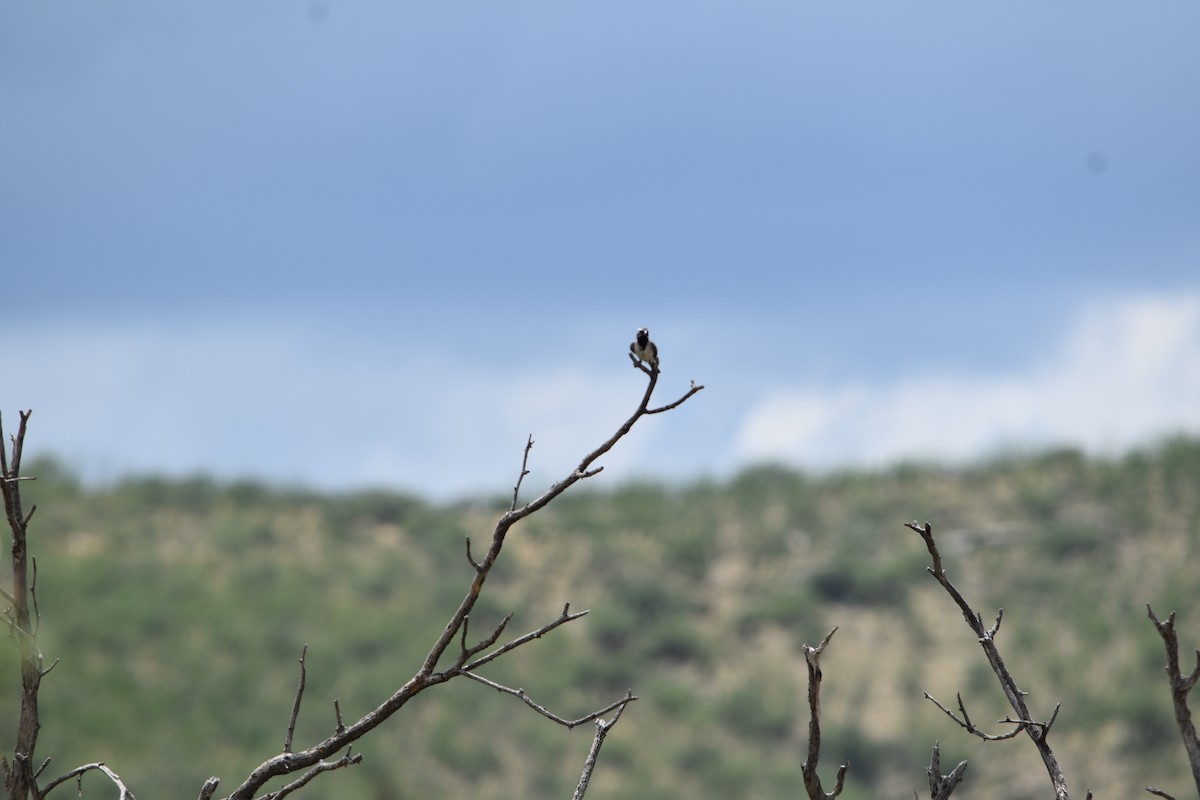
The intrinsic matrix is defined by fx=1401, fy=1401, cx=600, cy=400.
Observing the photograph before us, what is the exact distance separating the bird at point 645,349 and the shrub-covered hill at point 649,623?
2040cm

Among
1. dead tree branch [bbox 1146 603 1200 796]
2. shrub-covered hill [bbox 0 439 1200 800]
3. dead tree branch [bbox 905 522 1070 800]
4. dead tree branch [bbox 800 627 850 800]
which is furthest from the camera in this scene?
shrub-covered hill [bbox 0 439 1200 800]

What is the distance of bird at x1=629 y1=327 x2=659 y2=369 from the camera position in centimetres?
206

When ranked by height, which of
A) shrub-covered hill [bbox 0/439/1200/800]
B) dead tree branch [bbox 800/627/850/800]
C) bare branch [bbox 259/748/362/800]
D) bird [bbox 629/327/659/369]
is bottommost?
dead tree branch [bbox 800/627/850/800]

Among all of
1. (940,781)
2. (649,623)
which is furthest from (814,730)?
(649,623)

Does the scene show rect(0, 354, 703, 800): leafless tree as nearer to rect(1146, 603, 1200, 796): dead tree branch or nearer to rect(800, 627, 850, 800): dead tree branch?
rect(800, 627, 850, 800): dead tree branch

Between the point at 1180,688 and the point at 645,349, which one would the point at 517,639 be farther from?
the point at 1180,688

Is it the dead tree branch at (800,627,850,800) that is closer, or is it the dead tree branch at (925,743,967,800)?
the dead tree branch at (800,627,850,800)

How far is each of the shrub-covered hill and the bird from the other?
20400 millimetres

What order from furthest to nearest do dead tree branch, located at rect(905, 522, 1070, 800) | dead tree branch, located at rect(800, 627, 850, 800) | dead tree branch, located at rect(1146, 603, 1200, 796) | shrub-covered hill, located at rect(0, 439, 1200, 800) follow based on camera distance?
shrub-covered hill, located at rect(0, 439, 1200, 800) < dead tree branch, located at rect(905, 522, 1070, 800) < dead tree branch, located at rect(1146, 603, 1200, 796) < dead tree branch, located at rect(800, 627, 850, 800)

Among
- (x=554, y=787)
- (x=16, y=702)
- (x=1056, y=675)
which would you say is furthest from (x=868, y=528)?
(x=16, y=702)

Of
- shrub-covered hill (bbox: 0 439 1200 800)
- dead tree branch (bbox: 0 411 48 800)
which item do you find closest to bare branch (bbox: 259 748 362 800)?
dead tree branch (bbox: 0 411 48 800)

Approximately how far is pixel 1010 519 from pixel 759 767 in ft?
38.7

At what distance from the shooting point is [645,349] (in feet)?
6.79

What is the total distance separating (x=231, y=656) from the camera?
28641 mm
